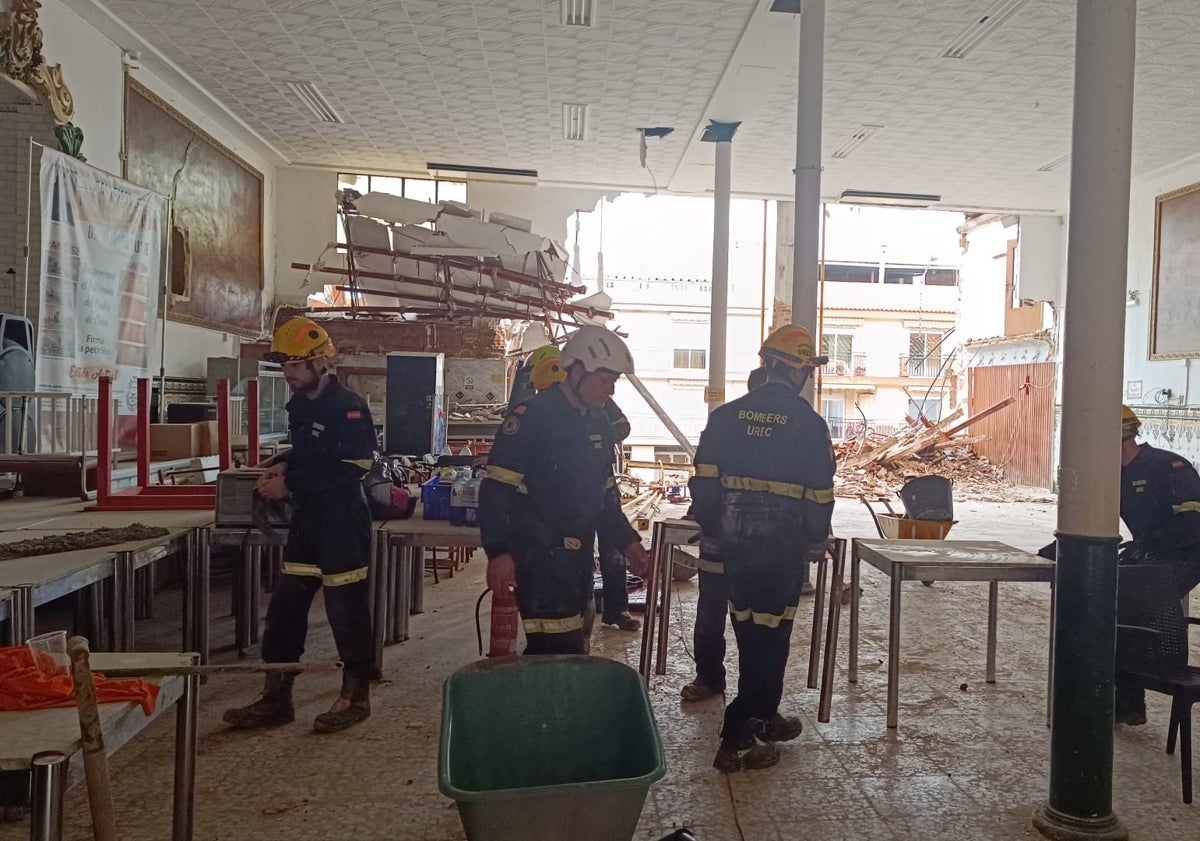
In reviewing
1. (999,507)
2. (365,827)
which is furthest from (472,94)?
(999,507)

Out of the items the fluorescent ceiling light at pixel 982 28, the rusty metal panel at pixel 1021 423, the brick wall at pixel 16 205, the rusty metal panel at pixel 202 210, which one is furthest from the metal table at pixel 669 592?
the rusty metal panel at pixel 1021 423

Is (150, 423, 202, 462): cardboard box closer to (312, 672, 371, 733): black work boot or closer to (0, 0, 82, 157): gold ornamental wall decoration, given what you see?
(0, 0, 82, 157): gold ornamental wall decoration

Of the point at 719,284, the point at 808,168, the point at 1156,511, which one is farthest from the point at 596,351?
the point at 719,284

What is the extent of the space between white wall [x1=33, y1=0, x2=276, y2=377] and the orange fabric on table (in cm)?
715

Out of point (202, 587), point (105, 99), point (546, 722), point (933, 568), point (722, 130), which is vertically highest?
point (722, 130)

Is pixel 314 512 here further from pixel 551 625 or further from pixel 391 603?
pixel 391 603

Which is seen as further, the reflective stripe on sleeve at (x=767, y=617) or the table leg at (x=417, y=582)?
the table leg at (x=417, y=582)

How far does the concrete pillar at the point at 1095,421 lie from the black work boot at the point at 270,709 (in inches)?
131

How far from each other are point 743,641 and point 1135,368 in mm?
11421

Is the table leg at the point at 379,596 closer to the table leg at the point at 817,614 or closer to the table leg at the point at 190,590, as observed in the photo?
the table leg at the point at 190,590

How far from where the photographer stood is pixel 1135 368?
466 inches

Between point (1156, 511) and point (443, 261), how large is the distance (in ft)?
21.9

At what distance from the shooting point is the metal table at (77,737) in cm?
151

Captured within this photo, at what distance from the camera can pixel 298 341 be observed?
3668mm
